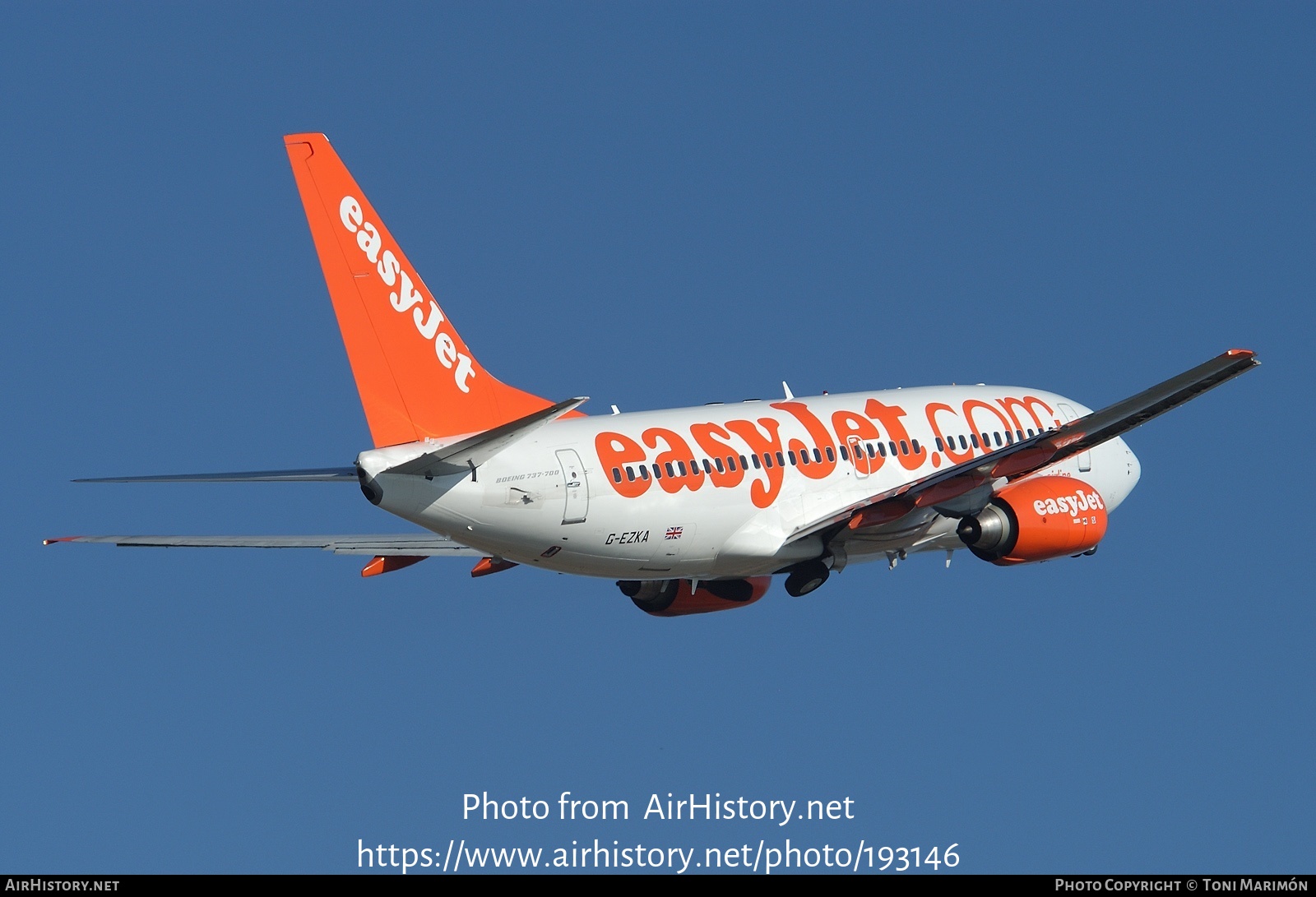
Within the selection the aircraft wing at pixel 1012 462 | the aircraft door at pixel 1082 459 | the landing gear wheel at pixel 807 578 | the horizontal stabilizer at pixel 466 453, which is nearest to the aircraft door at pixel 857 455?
the aircraft wing at pixel 1012 462

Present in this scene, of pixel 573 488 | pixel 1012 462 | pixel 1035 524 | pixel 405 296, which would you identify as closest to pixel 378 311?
pixel 405 296

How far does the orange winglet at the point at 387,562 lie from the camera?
48219 millimetres

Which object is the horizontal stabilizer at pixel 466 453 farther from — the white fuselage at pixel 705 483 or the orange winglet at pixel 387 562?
the orange winglet at pixel 387 562

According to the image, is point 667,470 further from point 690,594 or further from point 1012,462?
point 1012,462

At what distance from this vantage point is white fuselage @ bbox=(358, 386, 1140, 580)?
1619 inches

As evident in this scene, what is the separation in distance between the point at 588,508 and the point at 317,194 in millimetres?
8711

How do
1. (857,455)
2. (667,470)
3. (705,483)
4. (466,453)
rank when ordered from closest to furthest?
1. (466,453)
2. (667,470)
3. (705,483)
4. (857,455)

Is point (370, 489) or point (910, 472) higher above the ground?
point (910, 472)

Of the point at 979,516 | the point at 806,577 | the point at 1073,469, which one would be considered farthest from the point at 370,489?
the point at 1073,469

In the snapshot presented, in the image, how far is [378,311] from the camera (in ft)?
131

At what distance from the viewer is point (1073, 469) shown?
53719 millimetres

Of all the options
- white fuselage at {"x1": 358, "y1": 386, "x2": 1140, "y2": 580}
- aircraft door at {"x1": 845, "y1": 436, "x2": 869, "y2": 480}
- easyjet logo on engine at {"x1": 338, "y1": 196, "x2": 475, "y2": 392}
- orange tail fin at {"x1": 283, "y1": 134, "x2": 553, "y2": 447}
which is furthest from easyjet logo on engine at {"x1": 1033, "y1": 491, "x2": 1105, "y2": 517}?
orange tail fin at {"x1": 283, "y1": 134, "x2": 553, "y2": 447}

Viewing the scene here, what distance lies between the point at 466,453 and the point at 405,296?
347cm
